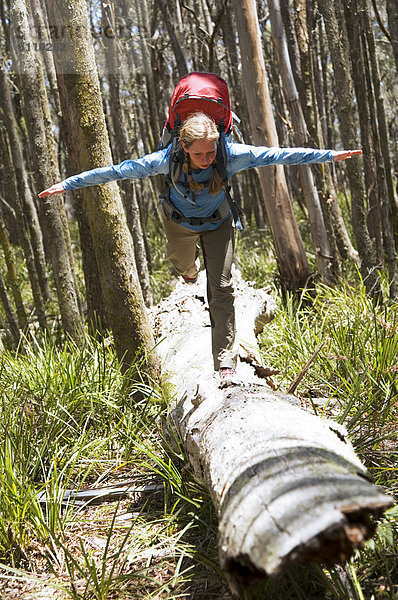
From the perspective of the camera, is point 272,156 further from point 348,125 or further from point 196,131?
point 348,125

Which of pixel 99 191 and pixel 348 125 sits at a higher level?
pixel 348 125

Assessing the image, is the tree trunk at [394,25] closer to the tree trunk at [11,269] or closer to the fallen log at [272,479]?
the fallen log at [272,479]

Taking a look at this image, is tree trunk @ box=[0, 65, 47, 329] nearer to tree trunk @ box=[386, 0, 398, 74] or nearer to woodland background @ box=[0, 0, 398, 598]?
woodland background @ box=[0, 0, 398, 598]

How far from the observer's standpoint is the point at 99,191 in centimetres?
384

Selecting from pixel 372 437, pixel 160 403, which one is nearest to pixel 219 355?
pixel 160 403

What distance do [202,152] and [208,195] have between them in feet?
1.31

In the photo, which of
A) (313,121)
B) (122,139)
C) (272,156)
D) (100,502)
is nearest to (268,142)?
(313,121)

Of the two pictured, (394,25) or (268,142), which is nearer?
(394,25)

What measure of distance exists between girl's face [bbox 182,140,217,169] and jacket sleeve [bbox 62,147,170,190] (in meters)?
0.24

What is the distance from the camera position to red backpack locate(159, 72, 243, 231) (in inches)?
133

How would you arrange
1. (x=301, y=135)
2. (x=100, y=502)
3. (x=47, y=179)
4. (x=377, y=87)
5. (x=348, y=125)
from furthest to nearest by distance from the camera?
(x=301, y=135), (x=377, y=87), (x=348, y=125), (x=47, y=179), (x=100, y=502)

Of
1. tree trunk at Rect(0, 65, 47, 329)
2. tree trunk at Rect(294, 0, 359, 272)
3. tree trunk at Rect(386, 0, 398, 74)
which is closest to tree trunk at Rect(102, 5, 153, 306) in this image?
tree trunk at Rect(0, 65, 47, 329)

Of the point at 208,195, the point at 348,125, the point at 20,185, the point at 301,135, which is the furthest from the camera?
the point at 20,185

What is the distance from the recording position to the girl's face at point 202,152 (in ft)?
10.4
